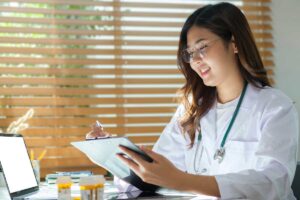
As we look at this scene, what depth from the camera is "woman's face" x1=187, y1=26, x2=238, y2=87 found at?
6.48ft

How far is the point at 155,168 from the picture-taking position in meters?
1.46

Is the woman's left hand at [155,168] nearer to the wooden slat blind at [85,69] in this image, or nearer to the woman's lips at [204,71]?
the woman's lips at [204,71]

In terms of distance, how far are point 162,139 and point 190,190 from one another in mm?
683

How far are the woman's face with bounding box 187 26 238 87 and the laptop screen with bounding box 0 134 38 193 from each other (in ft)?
2.62

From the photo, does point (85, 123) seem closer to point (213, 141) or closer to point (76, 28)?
point (76, 28)

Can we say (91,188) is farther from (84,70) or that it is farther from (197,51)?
(84,70)

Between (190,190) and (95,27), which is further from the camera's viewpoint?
(95,27)

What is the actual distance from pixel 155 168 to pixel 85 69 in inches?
68.5

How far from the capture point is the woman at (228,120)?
1.62 m

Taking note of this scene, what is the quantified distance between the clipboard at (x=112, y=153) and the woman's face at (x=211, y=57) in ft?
1.70

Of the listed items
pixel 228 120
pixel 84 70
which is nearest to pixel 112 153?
pixel 228 120

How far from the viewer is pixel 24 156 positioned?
2.10 metres

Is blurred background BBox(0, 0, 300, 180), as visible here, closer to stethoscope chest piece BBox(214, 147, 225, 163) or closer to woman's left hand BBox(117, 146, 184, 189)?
stethoscope chest piece BBox(214, 147, 225, 163)

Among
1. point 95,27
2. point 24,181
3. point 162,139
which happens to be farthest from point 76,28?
point 24,181
